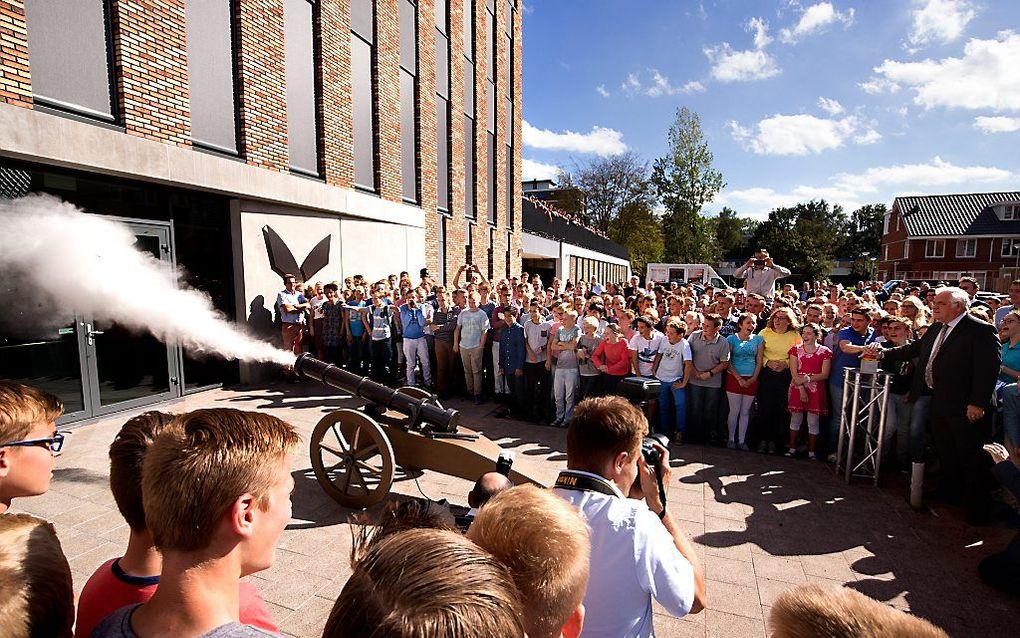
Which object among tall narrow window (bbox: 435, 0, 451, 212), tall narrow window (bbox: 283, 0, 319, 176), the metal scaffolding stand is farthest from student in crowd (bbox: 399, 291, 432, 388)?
tall narrow window (bbox: 435, 0, 451, 212)

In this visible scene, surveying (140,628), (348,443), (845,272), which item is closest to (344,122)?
(348,443)

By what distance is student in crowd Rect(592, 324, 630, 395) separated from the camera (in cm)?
732

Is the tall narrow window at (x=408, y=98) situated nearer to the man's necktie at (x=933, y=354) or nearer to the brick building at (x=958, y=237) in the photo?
the man's necktie at (x=933, y=354)

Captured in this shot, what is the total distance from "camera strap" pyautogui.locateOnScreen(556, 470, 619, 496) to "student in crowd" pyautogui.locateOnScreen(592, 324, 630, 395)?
18.0ft

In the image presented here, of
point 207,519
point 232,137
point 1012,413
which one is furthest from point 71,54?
point 1012,413

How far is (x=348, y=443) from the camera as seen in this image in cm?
509

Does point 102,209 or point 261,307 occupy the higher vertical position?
point 102,209

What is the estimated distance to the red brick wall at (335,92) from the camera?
11617mm

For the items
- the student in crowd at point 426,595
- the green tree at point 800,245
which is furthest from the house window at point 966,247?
the student in crowd at point 426,595

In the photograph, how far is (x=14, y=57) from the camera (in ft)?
20.4

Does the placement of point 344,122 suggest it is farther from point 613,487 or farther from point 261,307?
point 613,487

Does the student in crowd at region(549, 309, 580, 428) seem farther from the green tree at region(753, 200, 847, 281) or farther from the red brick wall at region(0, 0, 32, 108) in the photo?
the green tree at region(753, 200, 847, 281)

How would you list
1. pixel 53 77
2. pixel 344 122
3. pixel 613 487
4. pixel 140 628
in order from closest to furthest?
pixel 140 628 < pixel 613 487 < pixel 53 77 < pixel 344 122

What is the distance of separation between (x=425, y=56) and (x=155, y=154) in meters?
10.2
